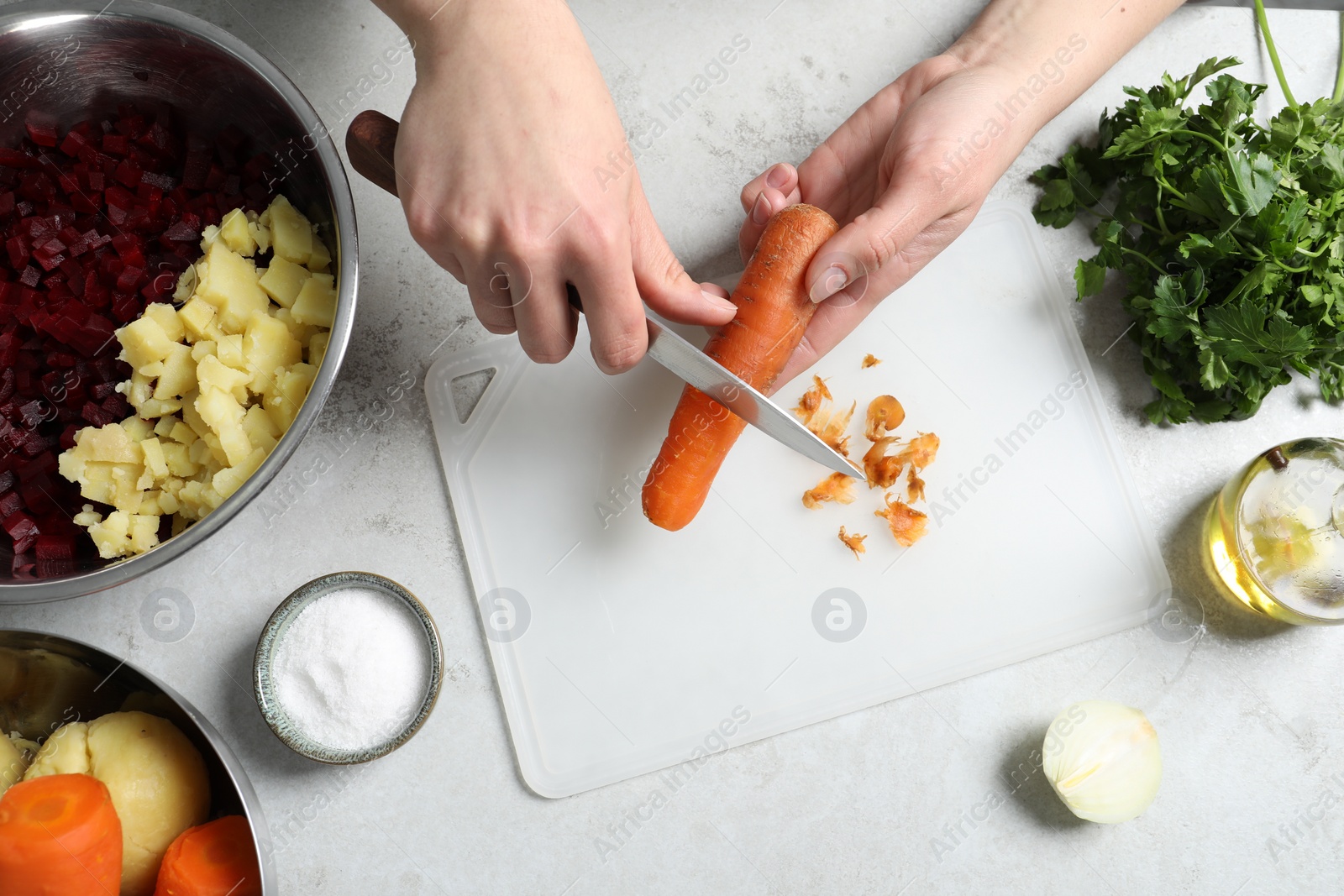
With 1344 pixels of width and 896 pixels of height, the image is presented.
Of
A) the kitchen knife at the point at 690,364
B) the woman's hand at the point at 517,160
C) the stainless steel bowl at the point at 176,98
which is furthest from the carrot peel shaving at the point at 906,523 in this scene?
the stainless steel bowl at the point at 176,98

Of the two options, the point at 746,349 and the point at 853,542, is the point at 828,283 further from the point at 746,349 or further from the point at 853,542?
the point at 853,542

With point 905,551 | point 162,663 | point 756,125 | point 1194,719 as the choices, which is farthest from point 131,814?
point 1194,719

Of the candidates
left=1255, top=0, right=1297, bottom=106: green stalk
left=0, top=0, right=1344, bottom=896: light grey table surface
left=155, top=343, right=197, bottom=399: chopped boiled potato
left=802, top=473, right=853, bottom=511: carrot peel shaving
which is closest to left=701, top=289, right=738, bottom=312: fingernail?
left=0, top=0, right=1344, bottom=896: light grey table surface

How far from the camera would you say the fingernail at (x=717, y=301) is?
5.15 ft

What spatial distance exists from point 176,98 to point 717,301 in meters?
1.17

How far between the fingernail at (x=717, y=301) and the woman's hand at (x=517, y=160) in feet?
0.80

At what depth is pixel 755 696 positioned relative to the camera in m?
1.86

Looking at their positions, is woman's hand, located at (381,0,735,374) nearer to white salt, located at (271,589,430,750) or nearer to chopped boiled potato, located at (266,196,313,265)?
chopped boiled potato, located at (266,196,313,265)

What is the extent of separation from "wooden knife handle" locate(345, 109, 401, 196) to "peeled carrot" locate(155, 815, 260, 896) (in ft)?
3.87

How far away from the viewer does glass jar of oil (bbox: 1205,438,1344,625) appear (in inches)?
69.4

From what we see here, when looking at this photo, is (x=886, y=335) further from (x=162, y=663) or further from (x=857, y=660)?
(x=162, y=663)

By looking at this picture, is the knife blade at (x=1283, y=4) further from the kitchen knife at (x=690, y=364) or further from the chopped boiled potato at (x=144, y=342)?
the chopped boiled potato at (x=144, y=342)

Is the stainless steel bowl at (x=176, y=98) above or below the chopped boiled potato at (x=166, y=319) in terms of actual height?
above

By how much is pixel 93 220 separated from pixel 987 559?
1.98 meters
